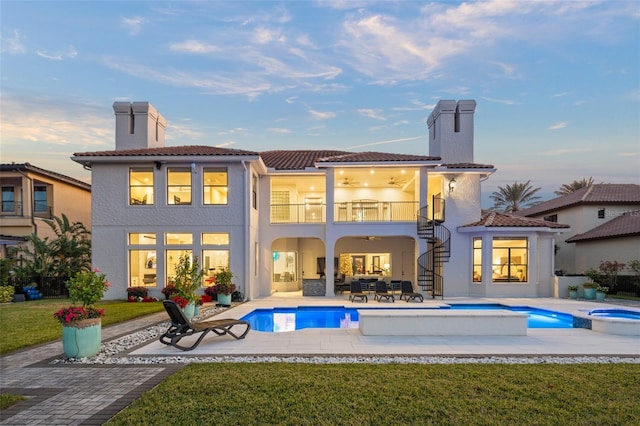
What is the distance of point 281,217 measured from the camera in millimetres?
18703

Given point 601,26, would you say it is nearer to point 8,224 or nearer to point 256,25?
point 256,25

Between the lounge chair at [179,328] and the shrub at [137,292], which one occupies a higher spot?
the lounge chair at [179,328]

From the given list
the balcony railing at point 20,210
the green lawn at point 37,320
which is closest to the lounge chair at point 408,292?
the green lawn at point 37,320

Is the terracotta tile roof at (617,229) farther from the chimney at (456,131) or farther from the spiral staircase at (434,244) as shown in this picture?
the spiral staircase at (434,244)

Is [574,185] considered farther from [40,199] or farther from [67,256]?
[40,199]

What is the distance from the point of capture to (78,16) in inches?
541

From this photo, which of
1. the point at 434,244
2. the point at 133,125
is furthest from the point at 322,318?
the point at 133,125

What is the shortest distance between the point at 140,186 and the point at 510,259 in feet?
60.9

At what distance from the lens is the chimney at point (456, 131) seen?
18562mm

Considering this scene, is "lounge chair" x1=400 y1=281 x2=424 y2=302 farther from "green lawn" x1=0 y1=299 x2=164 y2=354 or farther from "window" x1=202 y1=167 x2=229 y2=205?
"green lawn" x1=0 y1=299 x2=164 y2=354

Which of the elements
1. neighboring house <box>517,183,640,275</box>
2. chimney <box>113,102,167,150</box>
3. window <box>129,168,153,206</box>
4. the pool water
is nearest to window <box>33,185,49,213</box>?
chimney <box>113,102,167,150</box>

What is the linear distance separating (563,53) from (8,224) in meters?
34.7

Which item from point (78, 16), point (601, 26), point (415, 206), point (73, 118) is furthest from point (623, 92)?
point (73, 118)

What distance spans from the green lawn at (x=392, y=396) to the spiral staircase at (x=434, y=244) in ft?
36.2
